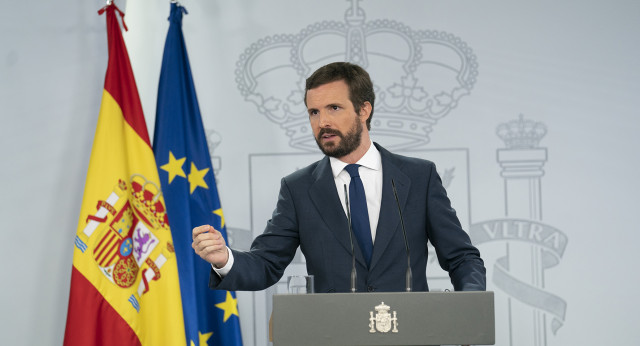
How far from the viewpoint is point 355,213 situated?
2404mm

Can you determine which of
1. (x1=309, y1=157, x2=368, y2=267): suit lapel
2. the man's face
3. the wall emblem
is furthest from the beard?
the wall emblem

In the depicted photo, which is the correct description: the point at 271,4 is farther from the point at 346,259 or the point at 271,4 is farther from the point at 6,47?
the point at 346,259

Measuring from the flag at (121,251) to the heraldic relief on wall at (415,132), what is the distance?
50cm

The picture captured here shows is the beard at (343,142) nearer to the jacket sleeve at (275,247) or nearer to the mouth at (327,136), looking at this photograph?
the mouth at (327,136)

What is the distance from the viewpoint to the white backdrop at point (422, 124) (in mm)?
3703

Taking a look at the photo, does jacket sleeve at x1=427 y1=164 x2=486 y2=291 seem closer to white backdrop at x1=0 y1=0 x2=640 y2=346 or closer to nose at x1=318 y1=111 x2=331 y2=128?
nose at x1=318 y1=111 x2=331 y2=128

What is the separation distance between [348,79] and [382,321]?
3.89 feet

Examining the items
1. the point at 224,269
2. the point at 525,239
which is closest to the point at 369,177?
the point at 224,269

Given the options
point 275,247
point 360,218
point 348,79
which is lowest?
point 275,247

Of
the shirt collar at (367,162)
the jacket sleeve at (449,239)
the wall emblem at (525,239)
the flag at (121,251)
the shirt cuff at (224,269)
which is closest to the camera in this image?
the shirt cuff at (224,269)

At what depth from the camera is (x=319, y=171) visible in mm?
2576

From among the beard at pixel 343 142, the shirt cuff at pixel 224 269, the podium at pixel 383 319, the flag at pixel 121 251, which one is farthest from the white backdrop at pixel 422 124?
the podium at pixel 383 319

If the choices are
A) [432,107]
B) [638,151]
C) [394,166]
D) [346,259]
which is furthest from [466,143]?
[346,259]

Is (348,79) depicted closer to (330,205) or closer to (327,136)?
(327,136)
